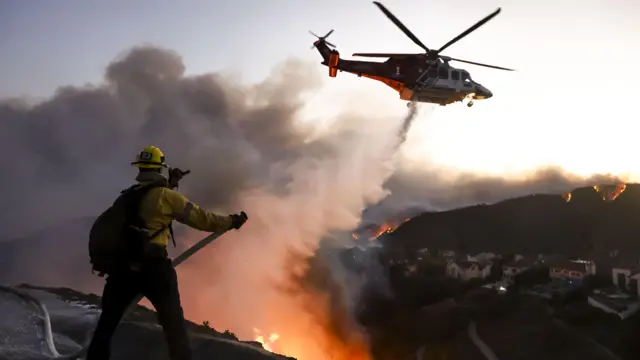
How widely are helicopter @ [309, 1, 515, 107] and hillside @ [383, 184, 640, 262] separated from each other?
98.0 metres

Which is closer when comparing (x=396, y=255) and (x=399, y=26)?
(x=399, y=26)

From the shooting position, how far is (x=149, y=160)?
5.66 metres

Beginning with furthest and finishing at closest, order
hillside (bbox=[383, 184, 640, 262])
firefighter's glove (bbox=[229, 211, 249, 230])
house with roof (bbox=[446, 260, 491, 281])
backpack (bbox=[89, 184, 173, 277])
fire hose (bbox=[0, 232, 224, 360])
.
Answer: hillside (bbox=[383, 184, 640, 262])
house with roof (bbox=[446, 260, 491, 281])
fire hose (bbox=[0, 232, 224, 360])
firefighter's glove (bbox=[229, 211, 249, 230])
backpack (bbox=[89, 184, 173, 277])

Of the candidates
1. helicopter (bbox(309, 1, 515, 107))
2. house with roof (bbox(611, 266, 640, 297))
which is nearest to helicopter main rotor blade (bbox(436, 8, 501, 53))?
helicopter (bbox(309, 1, 515, 107))

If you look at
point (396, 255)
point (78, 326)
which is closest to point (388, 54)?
point (78, 326)

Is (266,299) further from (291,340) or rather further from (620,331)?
(620,331)

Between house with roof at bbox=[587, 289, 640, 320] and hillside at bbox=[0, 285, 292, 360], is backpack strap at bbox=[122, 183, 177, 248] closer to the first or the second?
hillside at bbox=[0, 285, 292, 360]

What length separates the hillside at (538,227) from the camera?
5266 inches

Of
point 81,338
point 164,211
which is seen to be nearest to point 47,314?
point 81,338

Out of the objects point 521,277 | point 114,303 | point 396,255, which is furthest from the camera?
point 396,255

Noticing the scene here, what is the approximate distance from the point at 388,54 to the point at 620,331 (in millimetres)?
38419

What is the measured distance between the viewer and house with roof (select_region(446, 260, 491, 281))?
94.4 m

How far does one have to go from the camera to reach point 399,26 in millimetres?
31344

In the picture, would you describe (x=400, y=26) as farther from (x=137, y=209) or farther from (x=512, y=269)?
(x=512, y=269)
